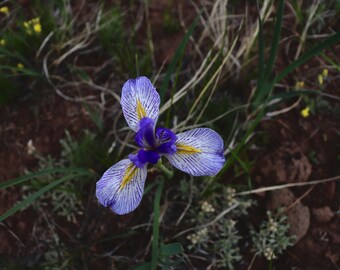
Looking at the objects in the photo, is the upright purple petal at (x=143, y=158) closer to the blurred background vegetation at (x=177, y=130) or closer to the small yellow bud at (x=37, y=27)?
the blurred background vegetation at (x=177, y=130)

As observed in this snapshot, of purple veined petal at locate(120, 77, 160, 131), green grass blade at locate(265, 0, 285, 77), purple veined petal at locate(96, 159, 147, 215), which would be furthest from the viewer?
green grass blade at locate(265, 0, 285, 77)

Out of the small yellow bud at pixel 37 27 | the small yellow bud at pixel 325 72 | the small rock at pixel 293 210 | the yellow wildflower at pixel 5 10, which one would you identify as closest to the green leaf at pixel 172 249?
the small rock at pixel 293 210

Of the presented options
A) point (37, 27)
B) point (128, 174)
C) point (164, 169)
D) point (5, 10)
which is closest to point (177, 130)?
point (164, 169)

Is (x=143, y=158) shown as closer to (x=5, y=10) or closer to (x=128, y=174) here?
(x=128, y=174)

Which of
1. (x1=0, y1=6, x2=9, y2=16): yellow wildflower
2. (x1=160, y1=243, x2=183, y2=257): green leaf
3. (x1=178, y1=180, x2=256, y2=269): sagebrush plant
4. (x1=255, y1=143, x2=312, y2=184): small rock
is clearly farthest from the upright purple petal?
(x1=0, y1=6, x2=9, y2=16): yellow wildflower

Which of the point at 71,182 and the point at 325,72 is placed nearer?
the point at 71,182

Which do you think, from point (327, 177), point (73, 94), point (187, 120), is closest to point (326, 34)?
point (327, 177)

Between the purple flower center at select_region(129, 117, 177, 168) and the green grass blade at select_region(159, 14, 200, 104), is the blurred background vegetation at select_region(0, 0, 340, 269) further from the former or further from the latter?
the purple flower center at select_region(129, 117, 177, 168)
